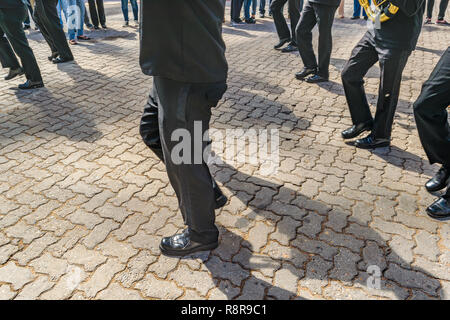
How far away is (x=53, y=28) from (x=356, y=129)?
571cm

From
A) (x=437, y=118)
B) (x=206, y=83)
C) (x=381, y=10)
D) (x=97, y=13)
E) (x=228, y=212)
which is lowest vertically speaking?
(x=228, y=212)

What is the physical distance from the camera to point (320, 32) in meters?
5.30

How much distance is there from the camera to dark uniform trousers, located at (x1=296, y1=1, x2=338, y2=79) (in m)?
5.09

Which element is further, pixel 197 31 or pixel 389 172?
pixel 389 172

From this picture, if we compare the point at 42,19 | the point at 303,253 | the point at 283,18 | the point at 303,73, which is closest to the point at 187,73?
the point at 303,253

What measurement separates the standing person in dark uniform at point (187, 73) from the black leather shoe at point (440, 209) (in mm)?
1884

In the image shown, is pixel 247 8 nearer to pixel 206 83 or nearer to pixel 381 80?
pixel 381 80

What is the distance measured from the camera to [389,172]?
10.9 feet

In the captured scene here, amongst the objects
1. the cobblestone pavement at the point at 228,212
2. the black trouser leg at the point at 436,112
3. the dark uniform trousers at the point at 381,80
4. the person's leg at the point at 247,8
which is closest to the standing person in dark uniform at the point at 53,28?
the cobblestone pavement at the point at 228,212

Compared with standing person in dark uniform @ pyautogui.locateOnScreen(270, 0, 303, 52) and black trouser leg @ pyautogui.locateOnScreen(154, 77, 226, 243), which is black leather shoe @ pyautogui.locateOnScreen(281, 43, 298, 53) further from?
black trouser leg @ pyautogui.locateOnScreen(154, 77, 226, 243)

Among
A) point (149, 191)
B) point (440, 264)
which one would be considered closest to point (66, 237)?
point (149, 191)

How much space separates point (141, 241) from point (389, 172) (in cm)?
248

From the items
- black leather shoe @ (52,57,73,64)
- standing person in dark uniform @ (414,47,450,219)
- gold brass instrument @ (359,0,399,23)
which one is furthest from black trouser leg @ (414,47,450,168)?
black leather shoe @ (52,57,73,64)

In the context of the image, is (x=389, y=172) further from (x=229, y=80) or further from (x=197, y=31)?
(x=229, y=80)
